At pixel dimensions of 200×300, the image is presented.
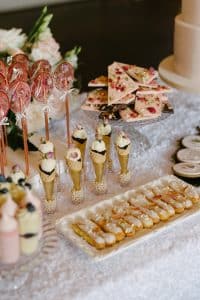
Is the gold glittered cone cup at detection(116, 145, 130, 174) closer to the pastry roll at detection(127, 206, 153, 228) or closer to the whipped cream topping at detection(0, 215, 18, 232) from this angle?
the pastry roll at detection(127, 206, 153, 228)

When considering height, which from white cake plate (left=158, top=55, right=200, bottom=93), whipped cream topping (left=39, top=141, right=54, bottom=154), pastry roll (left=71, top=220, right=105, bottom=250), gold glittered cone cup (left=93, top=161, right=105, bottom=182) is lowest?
pastry roll (left=71, top=220, right=105, bottom=250)

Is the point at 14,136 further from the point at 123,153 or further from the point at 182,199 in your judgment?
the point at 182,199

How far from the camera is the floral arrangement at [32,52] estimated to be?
1.43m

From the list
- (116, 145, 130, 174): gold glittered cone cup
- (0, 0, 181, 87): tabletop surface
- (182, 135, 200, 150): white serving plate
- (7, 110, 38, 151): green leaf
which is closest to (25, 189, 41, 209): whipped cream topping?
(116, 145, 130, 174): gold glittered cone cup

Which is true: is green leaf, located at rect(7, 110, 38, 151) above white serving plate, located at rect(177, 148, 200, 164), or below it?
above

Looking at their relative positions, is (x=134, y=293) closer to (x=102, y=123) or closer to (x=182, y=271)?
(x=182, y=271)

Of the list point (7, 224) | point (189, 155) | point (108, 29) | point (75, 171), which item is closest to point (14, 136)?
point (75, 171)

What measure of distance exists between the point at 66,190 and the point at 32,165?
4.7 inches

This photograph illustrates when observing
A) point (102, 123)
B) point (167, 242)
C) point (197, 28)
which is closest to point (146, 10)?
point (197, 28)

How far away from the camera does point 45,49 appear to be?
1.51m

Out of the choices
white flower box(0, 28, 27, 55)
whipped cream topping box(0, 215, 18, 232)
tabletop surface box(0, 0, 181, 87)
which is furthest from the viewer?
tabletop surface box(0, 0, 181, 87)

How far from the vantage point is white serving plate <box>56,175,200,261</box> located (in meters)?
1.02

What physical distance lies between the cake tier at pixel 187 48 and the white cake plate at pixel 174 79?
0.06ft

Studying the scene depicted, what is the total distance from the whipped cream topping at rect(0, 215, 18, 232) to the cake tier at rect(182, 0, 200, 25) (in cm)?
75
